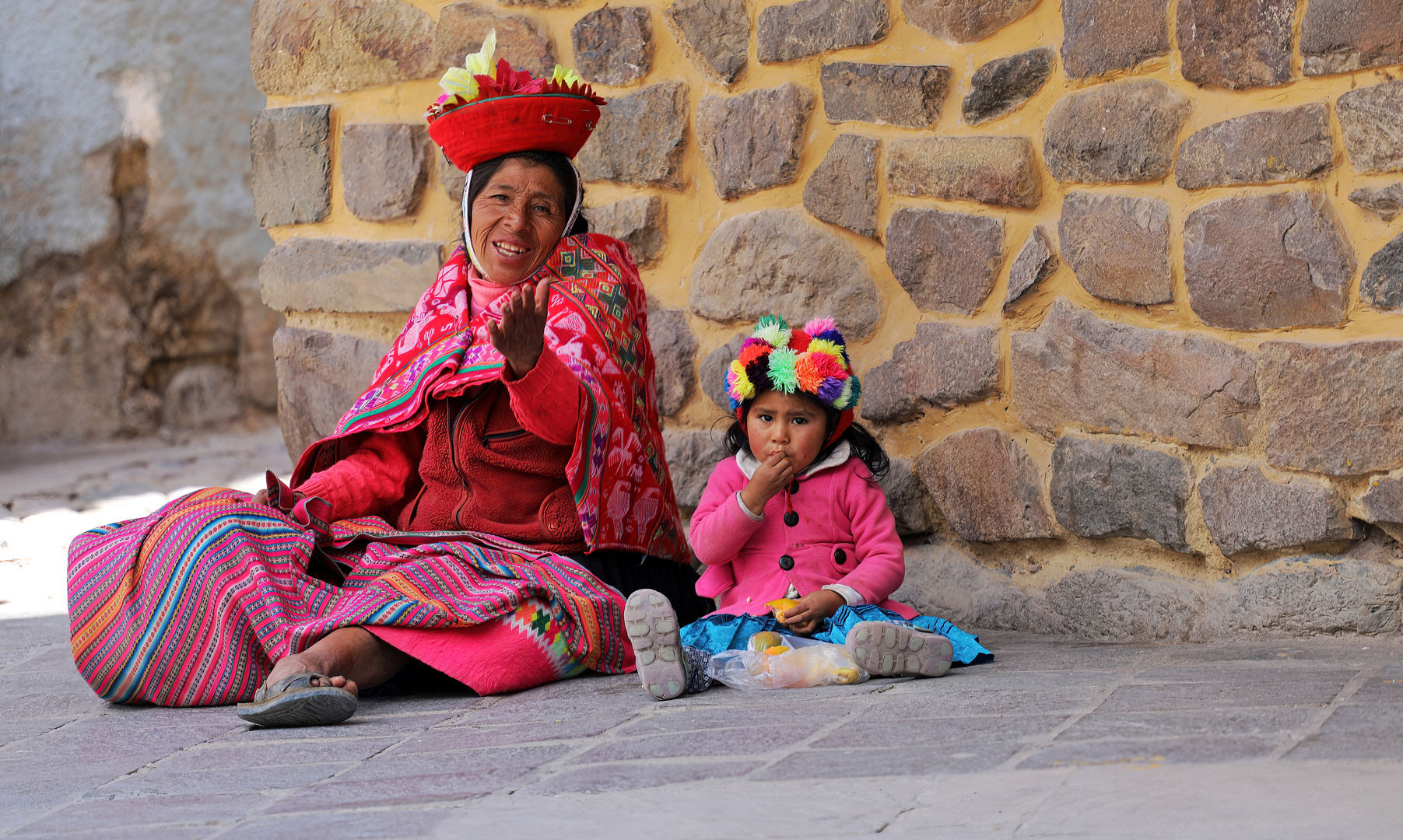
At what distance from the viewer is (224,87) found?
7.95 metres

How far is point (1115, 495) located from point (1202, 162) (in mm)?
682

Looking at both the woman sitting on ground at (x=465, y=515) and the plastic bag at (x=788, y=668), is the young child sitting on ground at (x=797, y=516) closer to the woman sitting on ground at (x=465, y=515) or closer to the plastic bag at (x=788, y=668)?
the plastic bag at (x=788, y=668)

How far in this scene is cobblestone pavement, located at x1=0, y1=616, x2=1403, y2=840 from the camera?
1.51 meters

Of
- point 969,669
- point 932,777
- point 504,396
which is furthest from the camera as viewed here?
point 504,396

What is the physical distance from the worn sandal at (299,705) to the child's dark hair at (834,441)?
3.27ft

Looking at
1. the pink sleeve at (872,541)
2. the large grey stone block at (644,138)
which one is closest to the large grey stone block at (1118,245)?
the pink sleeve at (872,541)

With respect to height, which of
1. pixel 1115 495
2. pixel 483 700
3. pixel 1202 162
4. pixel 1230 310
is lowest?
pixel 483 700

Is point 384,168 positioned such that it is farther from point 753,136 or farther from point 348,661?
point 348,661

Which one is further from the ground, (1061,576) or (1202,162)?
(1202,162)

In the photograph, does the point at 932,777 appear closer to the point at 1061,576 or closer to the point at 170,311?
the point at 1061,576

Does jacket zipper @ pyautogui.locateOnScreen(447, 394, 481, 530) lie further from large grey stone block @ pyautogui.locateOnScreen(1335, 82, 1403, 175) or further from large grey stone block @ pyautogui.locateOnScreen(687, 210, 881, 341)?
large grey stone block @ pyautogui.locateOnScreen(1335, 82, 1403, 175)

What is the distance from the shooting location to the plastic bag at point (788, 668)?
242 cm

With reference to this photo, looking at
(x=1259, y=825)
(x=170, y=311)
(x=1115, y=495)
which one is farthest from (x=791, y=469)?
(x=170, y=311)

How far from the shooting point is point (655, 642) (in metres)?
2.34
